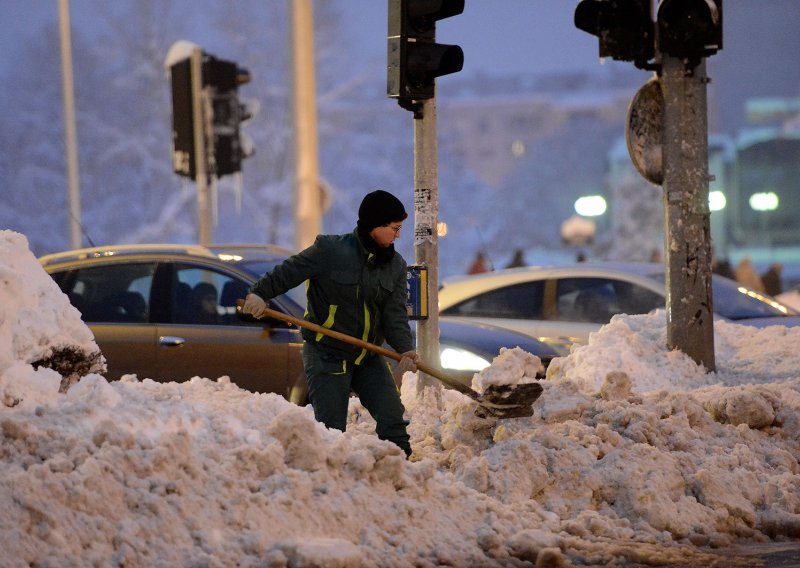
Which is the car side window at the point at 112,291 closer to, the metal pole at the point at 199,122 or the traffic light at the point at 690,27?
the traffic light at the point at 690,27

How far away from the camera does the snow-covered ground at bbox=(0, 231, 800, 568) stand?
5.30m

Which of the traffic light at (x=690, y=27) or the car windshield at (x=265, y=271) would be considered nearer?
the traffic light at (x=690, y=27)

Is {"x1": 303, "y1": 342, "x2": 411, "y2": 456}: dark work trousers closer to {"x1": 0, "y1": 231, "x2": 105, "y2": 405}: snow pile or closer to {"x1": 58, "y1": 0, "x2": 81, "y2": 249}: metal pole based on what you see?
{"x1": 0, "y1": 231, "x2": 105, "y2": 405}: snow pile

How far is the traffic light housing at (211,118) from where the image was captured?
14844 mm

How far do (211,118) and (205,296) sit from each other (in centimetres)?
549

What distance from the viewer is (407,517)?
19.4 ft

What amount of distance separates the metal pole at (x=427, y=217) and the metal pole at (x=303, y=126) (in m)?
6.94

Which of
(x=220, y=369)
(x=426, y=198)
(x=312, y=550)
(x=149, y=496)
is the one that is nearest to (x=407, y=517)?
(x=312, y=550)

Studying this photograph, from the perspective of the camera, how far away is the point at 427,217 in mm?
8484

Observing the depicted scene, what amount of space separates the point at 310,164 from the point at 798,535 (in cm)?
970

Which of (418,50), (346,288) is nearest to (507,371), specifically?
(346,288)

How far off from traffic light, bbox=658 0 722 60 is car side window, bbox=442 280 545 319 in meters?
2.88

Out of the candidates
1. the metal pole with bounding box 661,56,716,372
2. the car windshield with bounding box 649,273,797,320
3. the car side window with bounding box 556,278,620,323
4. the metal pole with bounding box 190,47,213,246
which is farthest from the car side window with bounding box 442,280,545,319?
the metal pole with bounding box 190,47,213,246

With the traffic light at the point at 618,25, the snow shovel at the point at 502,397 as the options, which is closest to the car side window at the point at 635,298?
the traffic light at the point at 618,25
